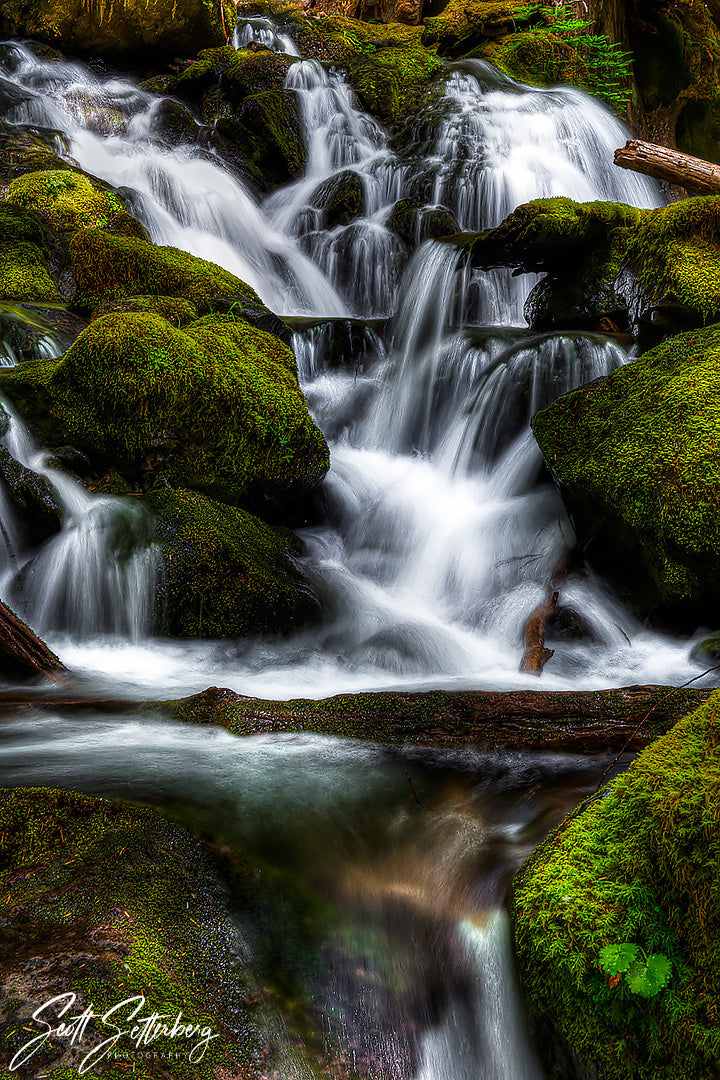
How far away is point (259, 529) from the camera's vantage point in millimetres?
5203

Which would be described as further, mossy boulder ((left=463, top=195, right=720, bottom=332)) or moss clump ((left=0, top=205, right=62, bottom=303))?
moss clump ((left=0, top=205, right=62, bottom=303))

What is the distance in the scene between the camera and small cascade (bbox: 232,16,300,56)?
1641 centimetres

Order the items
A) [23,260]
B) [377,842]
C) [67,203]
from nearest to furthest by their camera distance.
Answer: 1. [377,842]
2. [23,260]
3. [67,203]

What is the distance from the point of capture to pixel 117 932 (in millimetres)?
1619

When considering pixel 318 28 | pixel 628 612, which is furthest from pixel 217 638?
pixel 318 28

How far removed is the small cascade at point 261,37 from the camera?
1641 centimetres

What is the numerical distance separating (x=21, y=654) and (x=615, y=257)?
643cm

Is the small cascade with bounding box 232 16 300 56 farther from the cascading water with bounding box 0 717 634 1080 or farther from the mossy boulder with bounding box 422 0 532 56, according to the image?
the cascading water with bounding box 0 717 634 1080

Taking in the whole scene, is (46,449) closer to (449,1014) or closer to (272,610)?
(272,610)

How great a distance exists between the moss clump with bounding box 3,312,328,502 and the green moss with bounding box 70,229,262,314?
1.37m

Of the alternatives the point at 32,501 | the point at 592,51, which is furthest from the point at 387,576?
the point at 592,51

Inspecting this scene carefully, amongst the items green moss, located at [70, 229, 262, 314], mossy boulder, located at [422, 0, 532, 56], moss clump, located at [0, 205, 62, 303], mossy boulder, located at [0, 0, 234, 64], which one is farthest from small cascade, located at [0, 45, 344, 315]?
mossy boulder, located at [422, 0, 532, 56]

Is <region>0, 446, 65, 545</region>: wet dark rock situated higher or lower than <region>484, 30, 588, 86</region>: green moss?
lower

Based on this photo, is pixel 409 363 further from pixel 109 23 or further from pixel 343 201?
pixel 109 23
